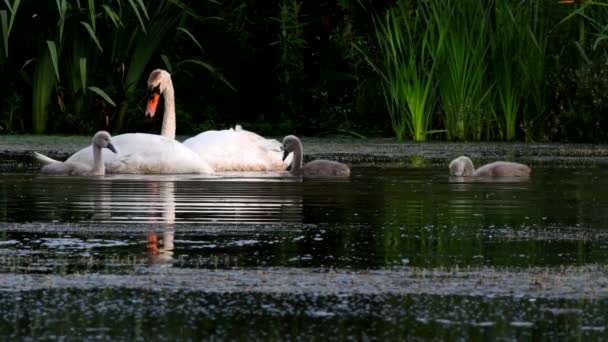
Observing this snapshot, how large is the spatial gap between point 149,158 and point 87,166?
610 mm

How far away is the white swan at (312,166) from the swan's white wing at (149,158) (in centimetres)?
82

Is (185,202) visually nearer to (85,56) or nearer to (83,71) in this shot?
(83,71)

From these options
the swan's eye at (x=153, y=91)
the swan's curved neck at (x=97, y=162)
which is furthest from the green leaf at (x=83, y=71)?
the swan's curved neck at (x=97, y=162)

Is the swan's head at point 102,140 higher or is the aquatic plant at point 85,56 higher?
the aquatic plant at point 85,56

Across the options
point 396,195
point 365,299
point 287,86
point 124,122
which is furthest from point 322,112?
point 365,299

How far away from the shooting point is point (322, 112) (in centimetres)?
2108

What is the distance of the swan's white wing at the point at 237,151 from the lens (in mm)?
14617

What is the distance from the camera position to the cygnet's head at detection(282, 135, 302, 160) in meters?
14.6

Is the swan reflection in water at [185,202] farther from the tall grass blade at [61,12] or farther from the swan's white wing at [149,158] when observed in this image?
the tall grass blade at [61,12]

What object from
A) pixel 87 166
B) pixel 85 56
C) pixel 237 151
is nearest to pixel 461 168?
pixel 237 151

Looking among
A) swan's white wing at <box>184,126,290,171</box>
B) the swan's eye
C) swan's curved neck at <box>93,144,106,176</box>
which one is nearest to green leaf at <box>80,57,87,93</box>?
the swan's eye

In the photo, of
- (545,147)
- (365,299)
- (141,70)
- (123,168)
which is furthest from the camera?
(141,70)

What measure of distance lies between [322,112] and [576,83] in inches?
154

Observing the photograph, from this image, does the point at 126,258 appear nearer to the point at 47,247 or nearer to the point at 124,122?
the point at 47,247
